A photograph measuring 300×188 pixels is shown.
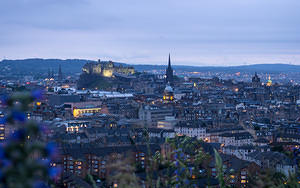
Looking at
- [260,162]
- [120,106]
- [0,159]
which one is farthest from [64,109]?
[0,159]

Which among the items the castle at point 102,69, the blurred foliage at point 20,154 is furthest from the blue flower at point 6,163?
the castle at point 102,69

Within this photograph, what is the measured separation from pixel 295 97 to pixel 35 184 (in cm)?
10689

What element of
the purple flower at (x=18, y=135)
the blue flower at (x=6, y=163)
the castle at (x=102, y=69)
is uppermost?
the purple flower at (x=18, y=135)

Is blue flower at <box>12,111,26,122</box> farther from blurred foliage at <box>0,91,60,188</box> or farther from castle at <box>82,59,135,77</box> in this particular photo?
Answer: castle at <box>82,59,135,77</box>

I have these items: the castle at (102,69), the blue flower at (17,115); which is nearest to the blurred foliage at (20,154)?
the blue flower at (17,115)

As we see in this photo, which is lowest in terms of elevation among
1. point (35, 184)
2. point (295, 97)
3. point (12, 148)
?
point (295, 97)

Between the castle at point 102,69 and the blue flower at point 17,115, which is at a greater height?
the blue flower at point 17,115

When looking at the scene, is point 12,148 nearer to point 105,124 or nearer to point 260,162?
point 260,162

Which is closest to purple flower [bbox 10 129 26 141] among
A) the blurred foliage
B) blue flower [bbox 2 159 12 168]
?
the blurred foliage

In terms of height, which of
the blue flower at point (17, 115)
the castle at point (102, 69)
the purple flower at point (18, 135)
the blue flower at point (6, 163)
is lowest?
the castle at point (102, 69)

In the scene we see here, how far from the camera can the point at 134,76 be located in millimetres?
135625

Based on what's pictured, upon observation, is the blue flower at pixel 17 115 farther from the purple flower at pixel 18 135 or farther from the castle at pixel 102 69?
the castle at pixel 102 69

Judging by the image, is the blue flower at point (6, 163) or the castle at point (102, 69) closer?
the blue flower at point (6, 163)

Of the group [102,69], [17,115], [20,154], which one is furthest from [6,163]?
[102,69]
